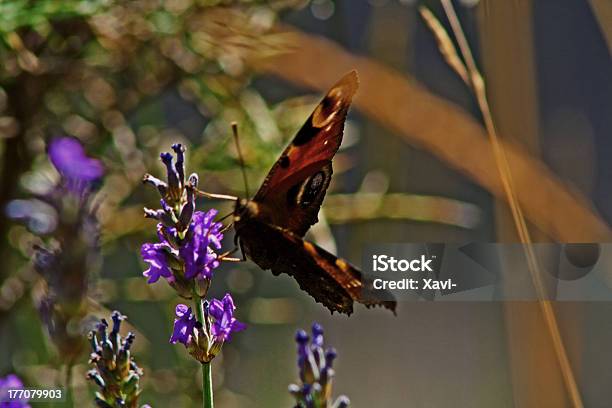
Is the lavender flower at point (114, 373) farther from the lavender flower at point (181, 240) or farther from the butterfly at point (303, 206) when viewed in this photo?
the butterfly at point (303, 206)

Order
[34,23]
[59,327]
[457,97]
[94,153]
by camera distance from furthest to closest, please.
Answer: [457,97] < [94,153] < [34,23] < [59,327]

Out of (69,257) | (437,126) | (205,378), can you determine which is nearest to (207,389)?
(205,378)

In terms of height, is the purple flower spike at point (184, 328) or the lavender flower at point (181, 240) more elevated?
the lavender flower at point (181, 240)

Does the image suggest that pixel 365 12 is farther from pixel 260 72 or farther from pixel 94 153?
pixel 94 153

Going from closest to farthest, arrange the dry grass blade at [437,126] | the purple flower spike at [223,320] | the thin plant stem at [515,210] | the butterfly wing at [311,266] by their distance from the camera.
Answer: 1. the purple flower spike at [223,320]
2. the butterfly wing at [311,266]
3. the thin plant stem at [515,210]
4. the dry grass blade at [437,126]

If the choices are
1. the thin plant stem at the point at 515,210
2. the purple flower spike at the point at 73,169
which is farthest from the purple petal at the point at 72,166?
the thin plant stem at the point at 515,210

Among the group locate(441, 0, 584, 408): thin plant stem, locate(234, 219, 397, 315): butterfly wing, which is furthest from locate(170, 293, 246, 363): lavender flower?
locate(441, 0, 584, 408): thin plant stem

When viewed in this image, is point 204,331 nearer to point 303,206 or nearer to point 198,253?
point 198,253

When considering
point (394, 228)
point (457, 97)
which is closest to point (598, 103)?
point (457, 97)

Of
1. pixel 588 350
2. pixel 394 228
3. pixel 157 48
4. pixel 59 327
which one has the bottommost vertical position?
pixel 59 327
